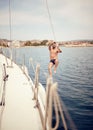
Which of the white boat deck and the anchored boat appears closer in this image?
the anchored boat

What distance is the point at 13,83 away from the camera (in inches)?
238

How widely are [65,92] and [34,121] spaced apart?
7571 mm

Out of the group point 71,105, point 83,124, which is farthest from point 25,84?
point 71,105

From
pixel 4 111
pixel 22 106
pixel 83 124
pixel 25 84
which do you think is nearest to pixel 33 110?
pixel 22 106

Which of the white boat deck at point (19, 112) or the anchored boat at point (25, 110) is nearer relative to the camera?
the anchored boat at point (25, 110)

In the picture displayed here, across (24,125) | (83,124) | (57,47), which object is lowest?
(83,124)

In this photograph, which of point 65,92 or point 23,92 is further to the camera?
point 65,92

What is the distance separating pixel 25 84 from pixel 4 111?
2289 millimetres

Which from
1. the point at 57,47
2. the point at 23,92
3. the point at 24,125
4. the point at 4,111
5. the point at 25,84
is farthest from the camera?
the point at 57,47

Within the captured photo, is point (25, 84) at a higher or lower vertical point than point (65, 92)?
higher

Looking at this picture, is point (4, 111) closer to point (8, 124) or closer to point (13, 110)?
point (13, 110)

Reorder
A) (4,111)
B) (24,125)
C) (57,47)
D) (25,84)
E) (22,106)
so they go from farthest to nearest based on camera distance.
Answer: (57,47) → (25,84) → (22,106) → (4,111) → (24,125)

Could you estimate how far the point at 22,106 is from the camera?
13.1 feet

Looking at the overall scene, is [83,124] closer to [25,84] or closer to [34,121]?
[25,84]
